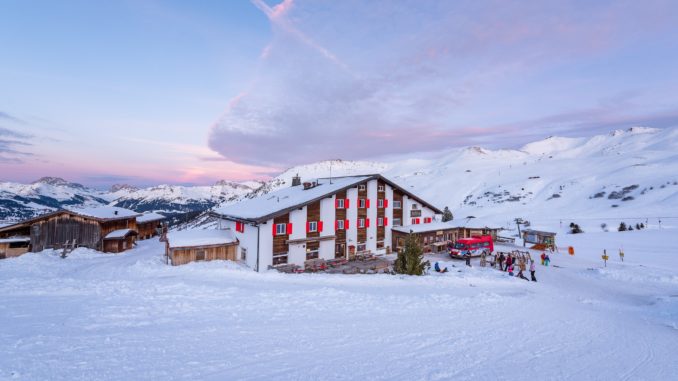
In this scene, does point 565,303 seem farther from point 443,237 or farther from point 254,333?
point 443,237

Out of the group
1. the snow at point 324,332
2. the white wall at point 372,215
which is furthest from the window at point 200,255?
the white wall at point 372,215

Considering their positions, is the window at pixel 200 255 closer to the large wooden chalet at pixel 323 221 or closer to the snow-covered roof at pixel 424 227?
the large wooden chalet at pixel 323 221

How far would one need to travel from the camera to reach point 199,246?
25672mm

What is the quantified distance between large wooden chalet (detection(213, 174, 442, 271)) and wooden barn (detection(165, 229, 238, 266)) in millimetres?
1010

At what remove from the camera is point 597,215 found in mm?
62781

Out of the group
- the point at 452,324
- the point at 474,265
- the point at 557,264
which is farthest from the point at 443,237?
the point at 452,324

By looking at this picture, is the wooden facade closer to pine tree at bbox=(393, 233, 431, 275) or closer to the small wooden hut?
pine tree at bbox=(393, 233, 431, 275)

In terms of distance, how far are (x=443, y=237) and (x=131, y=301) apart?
109 feet

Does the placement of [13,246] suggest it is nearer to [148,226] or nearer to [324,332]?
[148,226]

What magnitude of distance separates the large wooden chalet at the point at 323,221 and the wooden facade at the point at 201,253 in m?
0.92

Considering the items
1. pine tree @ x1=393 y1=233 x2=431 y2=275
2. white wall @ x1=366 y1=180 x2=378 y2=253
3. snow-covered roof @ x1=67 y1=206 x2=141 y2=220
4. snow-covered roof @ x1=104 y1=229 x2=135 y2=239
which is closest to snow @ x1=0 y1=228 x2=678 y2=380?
pine tree @ x1=393 y1=233 x2=431 y2=275

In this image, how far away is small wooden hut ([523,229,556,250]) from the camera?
121ft

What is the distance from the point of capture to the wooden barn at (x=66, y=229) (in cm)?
3102

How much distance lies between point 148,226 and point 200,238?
30318 mm
